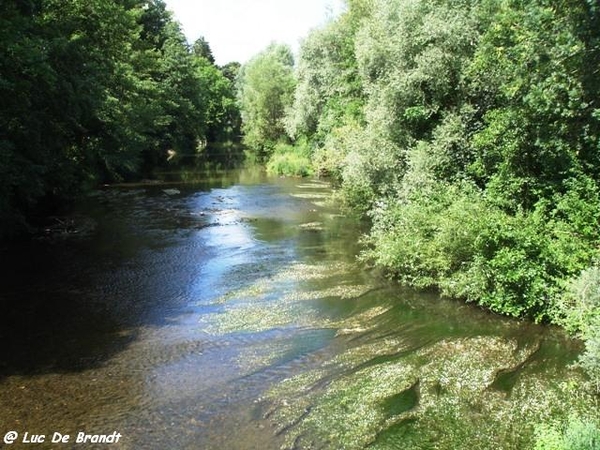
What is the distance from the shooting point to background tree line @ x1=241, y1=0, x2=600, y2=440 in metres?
12.2

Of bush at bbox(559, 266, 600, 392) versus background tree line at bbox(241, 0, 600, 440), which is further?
background tree line at bbox(241, 0, 600, 440)

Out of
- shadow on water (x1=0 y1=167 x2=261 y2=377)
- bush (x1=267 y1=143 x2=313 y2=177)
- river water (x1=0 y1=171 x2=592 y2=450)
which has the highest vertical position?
bush (x1=267 y1=143 x2=313 y2=177)

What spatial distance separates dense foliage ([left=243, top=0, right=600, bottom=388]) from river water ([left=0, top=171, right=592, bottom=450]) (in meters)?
1.19

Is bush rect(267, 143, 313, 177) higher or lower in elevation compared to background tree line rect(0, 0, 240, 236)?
lower

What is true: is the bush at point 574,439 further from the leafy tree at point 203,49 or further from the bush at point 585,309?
the leafy tree at point 203,49

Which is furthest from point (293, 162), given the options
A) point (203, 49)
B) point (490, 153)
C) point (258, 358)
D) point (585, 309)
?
point (203, 49)

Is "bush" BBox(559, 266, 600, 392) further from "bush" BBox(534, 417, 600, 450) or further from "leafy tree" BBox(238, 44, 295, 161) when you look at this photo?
"leafy tree" BBox(238, 44, 295, 161)

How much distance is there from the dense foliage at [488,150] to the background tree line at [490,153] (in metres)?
0.04

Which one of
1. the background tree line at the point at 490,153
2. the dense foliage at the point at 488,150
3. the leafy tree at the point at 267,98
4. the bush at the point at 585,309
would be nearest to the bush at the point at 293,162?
the leafy tree at the point at 267,98

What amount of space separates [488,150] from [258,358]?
9955 millimetres

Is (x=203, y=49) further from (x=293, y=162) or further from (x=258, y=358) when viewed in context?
(x=258, y=358)

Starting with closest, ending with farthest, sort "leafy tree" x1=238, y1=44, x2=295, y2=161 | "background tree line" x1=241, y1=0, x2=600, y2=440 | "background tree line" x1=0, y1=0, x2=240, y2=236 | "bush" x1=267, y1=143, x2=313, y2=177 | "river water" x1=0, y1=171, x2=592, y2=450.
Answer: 1. "river water" x1=0, y1=171, x2=592, y2=450
2. "background tree line" x1=241, y1=0, x2=600, y2=440
3. "background tree line" x1=0, y1=0, x2=240, y2=236
4. "bush" x1=267, y1=143, x2=313, y2=177
5. "leafy tree" x1=238, y1=44, x2=295, y2=161

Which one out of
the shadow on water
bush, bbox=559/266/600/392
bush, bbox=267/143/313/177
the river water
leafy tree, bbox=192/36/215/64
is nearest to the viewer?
the river water

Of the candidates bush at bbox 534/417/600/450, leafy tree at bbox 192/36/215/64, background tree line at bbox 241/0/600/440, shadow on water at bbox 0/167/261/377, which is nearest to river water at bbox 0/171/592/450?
shadow on water at bbox 0/167/261/377
